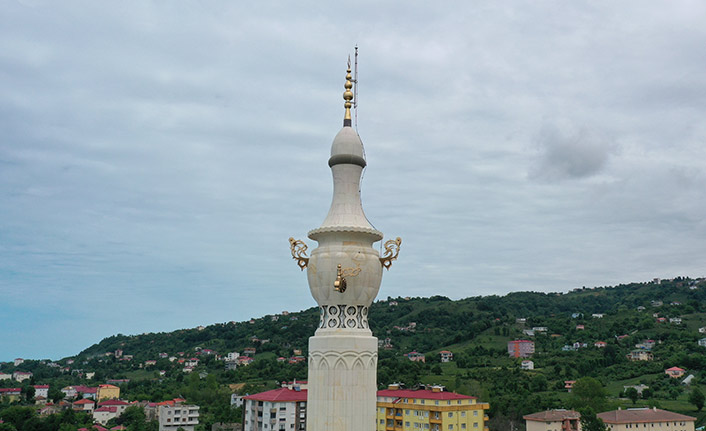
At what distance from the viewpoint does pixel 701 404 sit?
288 feet

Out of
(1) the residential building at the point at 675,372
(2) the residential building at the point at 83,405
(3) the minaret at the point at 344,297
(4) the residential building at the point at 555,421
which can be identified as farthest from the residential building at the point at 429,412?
(2) the residential building at the point at 83,405

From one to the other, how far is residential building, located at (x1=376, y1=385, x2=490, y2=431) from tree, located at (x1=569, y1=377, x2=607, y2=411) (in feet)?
61.9

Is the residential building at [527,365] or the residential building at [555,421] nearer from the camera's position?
the residential building at [555,421]

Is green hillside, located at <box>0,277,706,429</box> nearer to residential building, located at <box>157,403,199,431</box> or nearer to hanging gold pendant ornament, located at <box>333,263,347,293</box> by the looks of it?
residential building, located at <box>157,403,199,431</box>

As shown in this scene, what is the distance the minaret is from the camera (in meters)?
14.2

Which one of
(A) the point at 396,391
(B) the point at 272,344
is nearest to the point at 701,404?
(A) the point at 396,391

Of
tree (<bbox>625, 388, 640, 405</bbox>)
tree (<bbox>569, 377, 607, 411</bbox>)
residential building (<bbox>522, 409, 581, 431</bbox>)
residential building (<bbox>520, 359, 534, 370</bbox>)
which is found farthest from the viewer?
residential building (<bbox>520, 359, 534, 370</bbox>)

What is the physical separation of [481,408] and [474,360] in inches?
2651

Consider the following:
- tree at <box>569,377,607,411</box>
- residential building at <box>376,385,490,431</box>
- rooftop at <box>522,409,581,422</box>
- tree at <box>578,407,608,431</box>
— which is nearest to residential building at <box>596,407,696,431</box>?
tree at <box>578,407,608,431</box>

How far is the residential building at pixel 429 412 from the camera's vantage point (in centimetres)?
6756

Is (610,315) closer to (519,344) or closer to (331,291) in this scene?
(519,344)

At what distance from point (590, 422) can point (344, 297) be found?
215 feet

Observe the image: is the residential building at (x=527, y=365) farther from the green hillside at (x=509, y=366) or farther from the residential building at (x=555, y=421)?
the residential building at (x=555, y=421)

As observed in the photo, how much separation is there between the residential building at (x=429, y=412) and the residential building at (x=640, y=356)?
79132 mm
